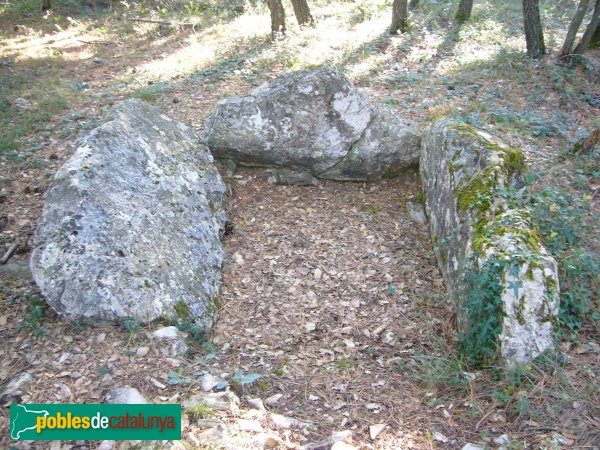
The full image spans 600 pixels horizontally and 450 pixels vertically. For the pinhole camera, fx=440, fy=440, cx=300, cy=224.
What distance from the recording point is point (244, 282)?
4.86 metres

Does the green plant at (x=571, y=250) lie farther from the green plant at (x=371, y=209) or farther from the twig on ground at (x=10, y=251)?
the twig on ground at (x=10, y=251)

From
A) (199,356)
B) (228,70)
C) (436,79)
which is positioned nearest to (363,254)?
(199,356)

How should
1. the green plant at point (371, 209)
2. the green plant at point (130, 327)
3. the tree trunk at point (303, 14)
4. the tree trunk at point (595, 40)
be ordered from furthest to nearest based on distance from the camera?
the tree trunk at point (303, 14) < the tree trunk at point (595, 40) < the green plant at point (371, 209) < the green plant at point (130, 327)

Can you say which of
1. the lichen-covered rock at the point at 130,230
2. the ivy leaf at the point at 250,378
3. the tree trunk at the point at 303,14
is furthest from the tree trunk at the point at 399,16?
the ivy leaf at the point at 250,378

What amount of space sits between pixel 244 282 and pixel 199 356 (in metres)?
1.22

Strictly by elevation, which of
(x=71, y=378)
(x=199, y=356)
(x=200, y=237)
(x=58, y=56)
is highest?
(x=58, y=56)

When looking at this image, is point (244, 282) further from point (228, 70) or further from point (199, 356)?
point (228, 70)

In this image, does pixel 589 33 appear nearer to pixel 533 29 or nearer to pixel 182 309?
pixel 533 29

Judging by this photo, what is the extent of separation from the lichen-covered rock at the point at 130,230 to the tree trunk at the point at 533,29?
7098 millimetres

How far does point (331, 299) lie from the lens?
4660 millimetres

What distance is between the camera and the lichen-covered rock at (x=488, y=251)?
3.33 metres

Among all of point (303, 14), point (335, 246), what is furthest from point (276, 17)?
point (335, 246)

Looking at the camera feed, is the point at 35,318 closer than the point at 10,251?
Yes

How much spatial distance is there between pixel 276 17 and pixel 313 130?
559 centimetres
